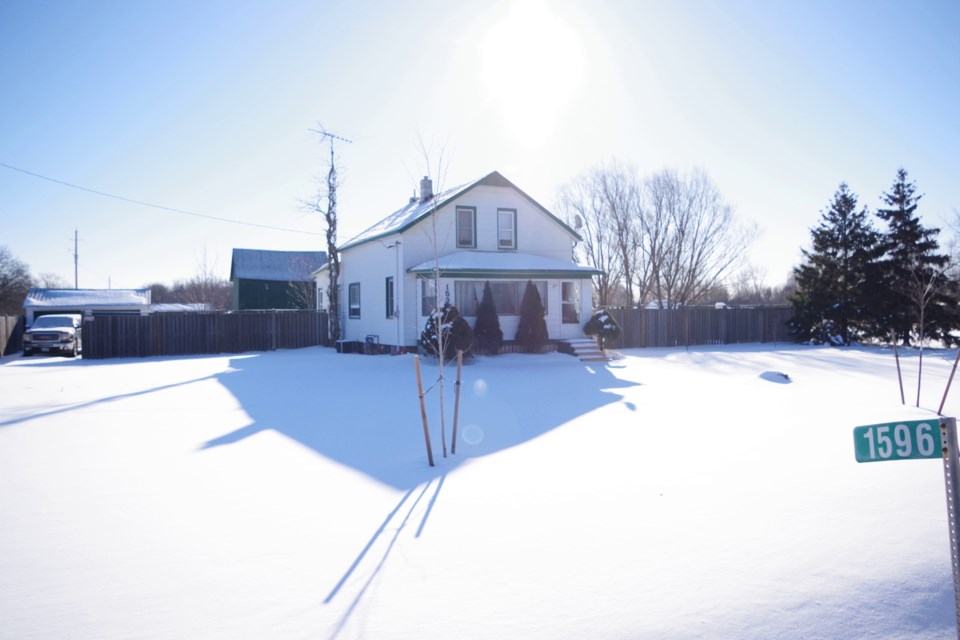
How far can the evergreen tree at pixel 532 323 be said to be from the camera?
65.6ft

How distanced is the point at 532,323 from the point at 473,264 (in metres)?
2.81

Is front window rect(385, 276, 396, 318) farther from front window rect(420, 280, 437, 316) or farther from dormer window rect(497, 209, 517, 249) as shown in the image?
dormer window rect(497, 209, 517, 249)

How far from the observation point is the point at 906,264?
27328mm

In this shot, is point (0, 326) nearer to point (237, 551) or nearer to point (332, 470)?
point (332, 470)

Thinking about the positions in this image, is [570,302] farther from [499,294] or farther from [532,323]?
[499,294]

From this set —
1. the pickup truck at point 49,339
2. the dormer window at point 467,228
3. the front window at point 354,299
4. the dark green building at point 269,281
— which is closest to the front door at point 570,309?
the dormer window at point 467,228

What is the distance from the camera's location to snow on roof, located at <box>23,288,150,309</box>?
38.9 meters

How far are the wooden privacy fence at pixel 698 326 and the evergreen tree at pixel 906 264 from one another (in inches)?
180

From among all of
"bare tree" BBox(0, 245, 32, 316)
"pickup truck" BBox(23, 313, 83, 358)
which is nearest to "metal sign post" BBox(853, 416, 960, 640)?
"pickup truck" BBox(23, 313, 83, 358)

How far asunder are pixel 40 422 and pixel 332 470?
6.37 meters

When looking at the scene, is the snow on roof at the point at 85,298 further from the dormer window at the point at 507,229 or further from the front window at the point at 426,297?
the dormer window at the point at 507,229

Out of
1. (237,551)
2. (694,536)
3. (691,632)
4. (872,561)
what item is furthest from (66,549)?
(872,561)

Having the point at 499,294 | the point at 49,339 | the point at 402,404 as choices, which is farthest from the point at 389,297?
the point at 49,339

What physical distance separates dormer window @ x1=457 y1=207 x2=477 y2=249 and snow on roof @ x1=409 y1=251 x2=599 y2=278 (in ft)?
1.51
